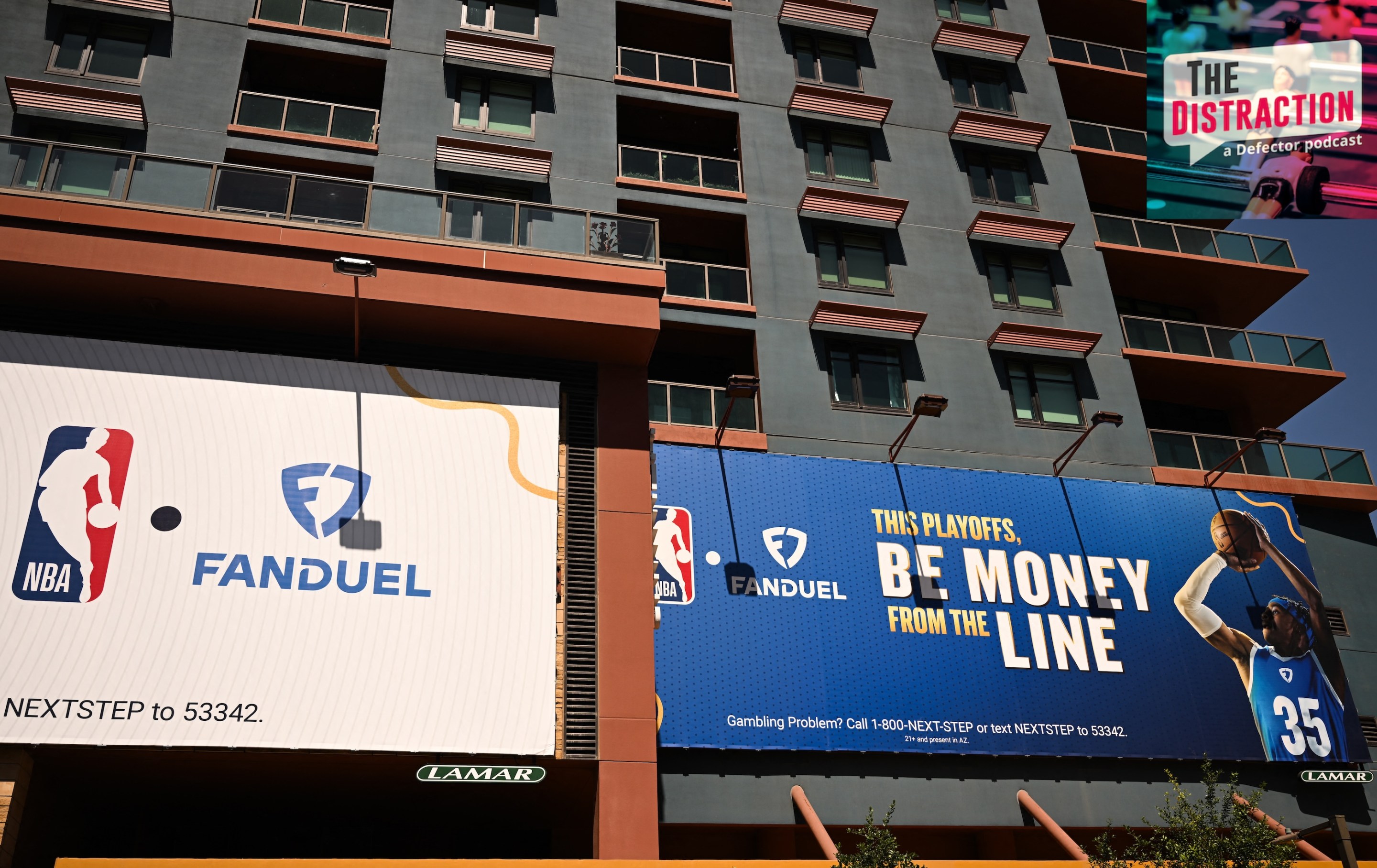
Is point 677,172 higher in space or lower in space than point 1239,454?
higher

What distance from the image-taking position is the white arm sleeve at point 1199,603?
27.4 m

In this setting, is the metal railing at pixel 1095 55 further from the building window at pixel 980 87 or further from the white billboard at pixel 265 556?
the white billboard at pixel 265 556

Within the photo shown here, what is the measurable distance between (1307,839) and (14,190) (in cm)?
3088

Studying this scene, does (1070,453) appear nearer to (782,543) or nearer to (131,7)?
(782,543)

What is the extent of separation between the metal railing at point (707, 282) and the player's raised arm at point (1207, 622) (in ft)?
44.7

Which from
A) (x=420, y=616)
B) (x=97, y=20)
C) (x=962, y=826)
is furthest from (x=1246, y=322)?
(x=97, y=20)

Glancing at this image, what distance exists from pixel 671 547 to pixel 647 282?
638 centimetres

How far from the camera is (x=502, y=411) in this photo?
68.6 ft

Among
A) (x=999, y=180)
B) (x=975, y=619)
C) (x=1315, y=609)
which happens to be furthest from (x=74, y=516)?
(x=1315, y=609)

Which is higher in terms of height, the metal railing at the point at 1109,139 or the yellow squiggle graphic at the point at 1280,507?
the metal railing at the point at 1109,139

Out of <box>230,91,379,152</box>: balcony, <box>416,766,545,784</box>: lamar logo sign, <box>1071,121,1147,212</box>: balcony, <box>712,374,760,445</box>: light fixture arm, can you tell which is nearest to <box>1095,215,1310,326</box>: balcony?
<box>1071,121,1147,212</box>: balcony

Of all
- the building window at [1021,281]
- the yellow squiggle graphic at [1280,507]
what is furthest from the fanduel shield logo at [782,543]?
the yellow squiggle graphic at [1280,507]

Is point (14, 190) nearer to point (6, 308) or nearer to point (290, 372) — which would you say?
point (6, 308)

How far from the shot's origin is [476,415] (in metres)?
20.7
